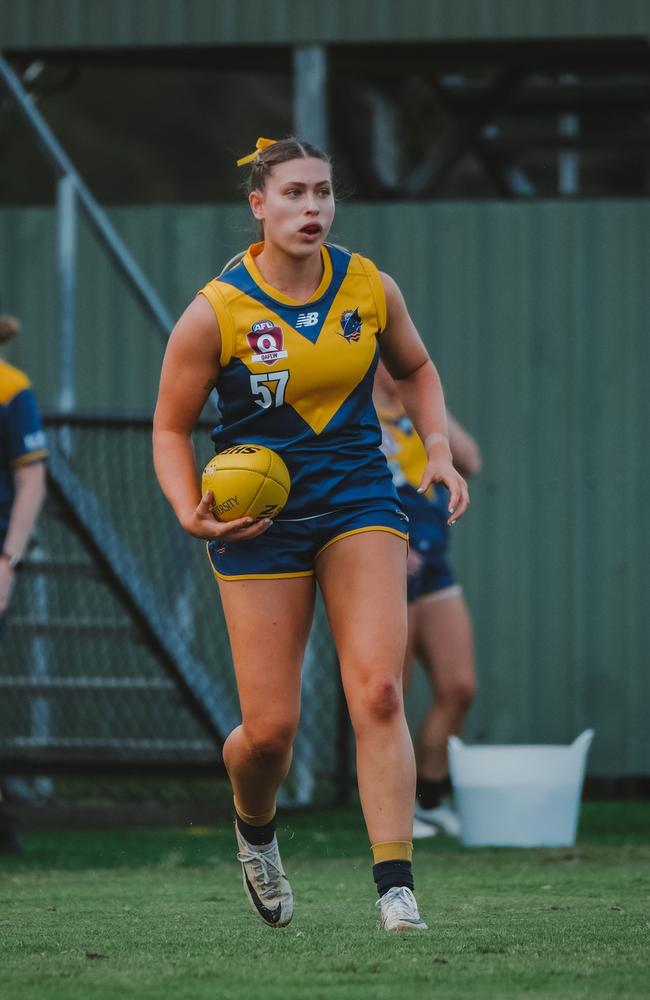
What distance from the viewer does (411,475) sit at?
7.92m

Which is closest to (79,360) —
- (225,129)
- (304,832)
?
A: (304,832)

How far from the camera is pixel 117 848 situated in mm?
7949

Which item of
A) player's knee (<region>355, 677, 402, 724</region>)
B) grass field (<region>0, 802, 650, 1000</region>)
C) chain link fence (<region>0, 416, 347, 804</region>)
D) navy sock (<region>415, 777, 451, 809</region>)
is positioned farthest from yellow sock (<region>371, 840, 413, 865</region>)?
chain link fence (<region>0, 416, 347, 804</region>)

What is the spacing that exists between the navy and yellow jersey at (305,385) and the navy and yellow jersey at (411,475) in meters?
3.03

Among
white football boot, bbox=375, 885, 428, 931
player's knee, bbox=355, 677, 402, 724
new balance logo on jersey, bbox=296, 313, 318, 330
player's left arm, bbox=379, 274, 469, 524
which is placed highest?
new balance logo on jersey, bbox=296, 313, 318, 330

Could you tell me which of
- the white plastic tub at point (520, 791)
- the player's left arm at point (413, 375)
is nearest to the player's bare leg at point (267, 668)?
the player's left arm at point (413, 375)

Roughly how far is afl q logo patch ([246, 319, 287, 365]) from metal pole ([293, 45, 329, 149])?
5.30 meters

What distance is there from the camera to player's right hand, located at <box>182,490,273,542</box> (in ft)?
14.8

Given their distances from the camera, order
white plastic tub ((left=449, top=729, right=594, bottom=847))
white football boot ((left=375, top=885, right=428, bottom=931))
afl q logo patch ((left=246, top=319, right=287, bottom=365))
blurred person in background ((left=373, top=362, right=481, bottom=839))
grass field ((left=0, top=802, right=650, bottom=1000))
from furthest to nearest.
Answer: blurred person in background ((left=373, top=362, right=481, bottom=839)) → white plastic tub ((left=449, top=729, right=594, bottom=847)) → afl q logo patch ((left=246, top=319, right=287, bottom=365)) → white football boot ((left=375, top=885, right=428, bottom=931)) → grass field ((left=0, top=802, right=650, bottom=1000))

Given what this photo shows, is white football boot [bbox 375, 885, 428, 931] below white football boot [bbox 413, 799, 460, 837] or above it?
above

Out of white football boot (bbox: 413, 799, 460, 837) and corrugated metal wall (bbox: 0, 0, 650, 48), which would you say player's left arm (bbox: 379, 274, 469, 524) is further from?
corrugated metal wall (bbox: 0, 0, 650, 48)

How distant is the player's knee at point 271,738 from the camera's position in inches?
186

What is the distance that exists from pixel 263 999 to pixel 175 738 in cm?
600

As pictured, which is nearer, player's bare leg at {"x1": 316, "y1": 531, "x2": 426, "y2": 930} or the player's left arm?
player's bare leg at {"x1": 316, "y1": 531, "x2": 426, "y2": 930}
